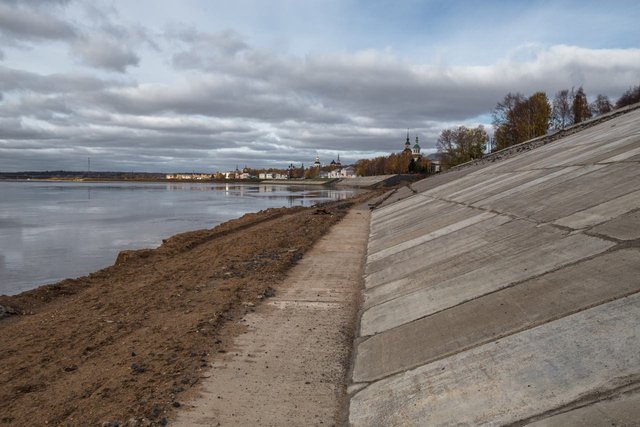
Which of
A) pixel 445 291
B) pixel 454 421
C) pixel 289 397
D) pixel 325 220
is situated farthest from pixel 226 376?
pixel 325 220

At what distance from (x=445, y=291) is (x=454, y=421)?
3.11m

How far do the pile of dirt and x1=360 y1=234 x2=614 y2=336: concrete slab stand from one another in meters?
2.13

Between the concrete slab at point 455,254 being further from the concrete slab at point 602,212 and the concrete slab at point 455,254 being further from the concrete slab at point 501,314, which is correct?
the concrete slab at point 501,314

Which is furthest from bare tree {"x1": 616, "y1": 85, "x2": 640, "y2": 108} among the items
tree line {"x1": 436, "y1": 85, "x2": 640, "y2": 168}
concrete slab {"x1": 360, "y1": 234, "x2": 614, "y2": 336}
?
concrete slab {"x1": 360, "y1": 234, "x2": 614, "y2": 336}

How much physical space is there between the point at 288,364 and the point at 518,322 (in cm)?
254

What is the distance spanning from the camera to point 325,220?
2412 cm

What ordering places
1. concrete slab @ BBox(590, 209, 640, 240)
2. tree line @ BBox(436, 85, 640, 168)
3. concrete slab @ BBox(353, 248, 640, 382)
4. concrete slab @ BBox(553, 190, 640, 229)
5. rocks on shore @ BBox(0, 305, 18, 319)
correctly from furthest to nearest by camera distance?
tree line @ BBox(436, 85, 640, 168)
rocks on shore @ BBox(0, 305, 18, 319)
concrete slab @ BBox(553, 190, 640, 229)
concrete slab @ BBox(590, 209, 640, 240)
concrete slab @ BBox(353, 248, 640, 382)

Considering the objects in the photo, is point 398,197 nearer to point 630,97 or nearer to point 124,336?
point 124,336

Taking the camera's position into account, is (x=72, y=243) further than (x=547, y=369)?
Yes

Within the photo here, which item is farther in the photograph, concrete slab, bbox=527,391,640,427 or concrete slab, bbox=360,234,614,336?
concrete slab, bbox=360,234,614,336

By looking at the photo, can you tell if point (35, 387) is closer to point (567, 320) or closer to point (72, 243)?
point (567, 320)

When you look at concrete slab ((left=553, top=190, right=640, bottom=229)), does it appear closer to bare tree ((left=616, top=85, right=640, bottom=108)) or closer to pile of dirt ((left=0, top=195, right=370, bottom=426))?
pile of dirt ((left=0, top=195, right=370, bottom=426))

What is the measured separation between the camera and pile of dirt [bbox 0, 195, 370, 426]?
197 inches

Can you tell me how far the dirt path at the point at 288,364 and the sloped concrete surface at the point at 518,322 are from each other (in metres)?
0.32
